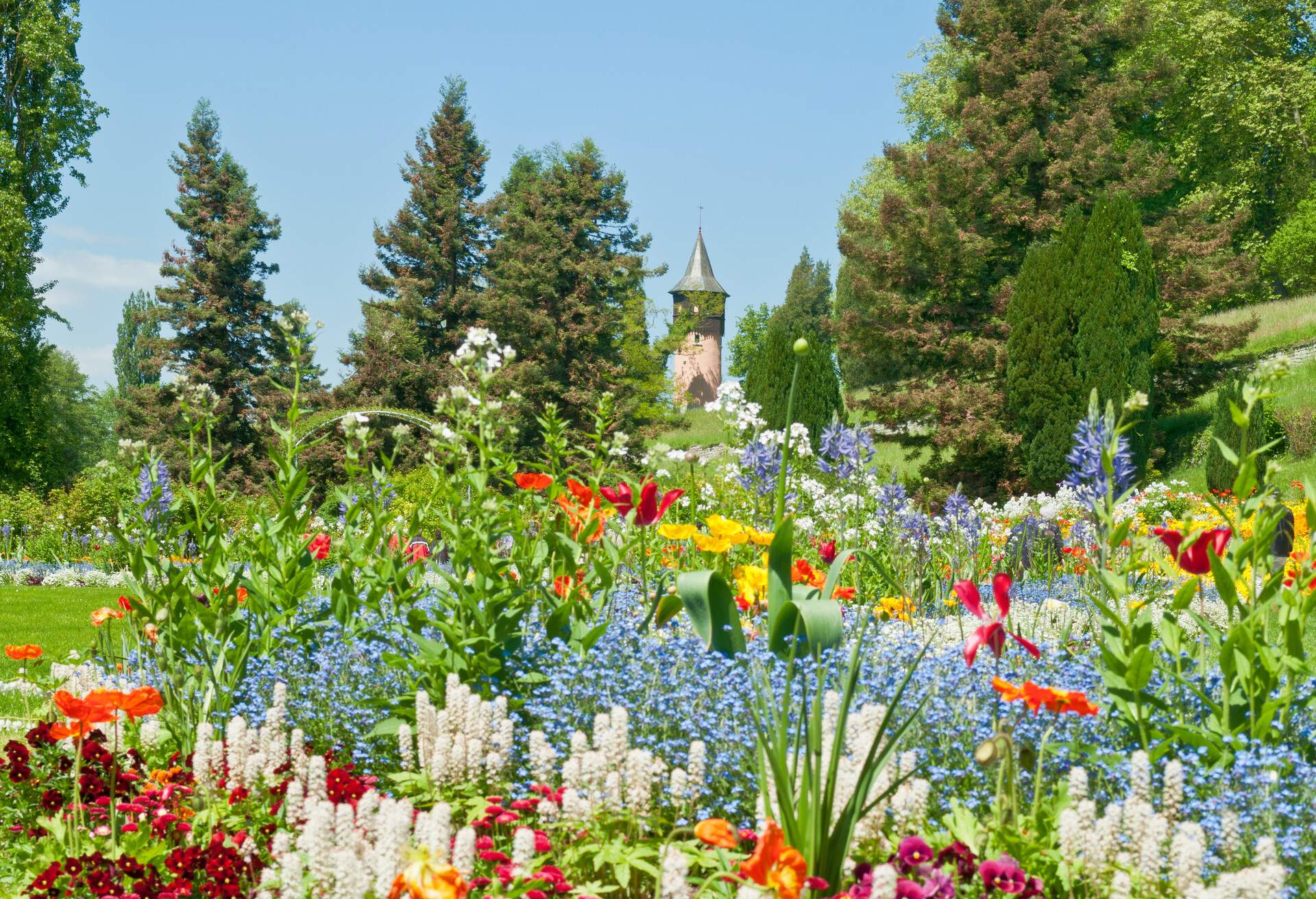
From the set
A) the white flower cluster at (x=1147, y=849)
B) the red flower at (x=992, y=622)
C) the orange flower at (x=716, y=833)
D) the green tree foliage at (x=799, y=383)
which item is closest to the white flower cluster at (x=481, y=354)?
the red flower at (x=992, y=622)

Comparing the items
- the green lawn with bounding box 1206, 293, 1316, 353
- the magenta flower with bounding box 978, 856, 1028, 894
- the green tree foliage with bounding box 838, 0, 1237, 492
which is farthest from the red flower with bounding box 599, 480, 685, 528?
the green lawn with bounding box 1206, 293, 1316, 353

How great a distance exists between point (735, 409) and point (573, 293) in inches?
802

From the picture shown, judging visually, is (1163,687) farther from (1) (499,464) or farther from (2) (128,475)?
(2) (128,475)

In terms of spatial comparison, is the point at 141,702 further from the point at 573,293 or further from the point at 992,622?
the point at 573,293

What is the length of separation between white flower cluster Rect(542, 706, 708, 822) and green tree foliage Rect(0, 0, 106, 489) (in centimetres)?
2142

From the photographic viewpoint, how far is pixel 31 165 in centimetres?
2161

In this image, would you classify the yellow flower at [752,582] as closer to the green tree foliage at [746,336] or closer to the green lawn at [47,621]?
the green lawn at [47,621]

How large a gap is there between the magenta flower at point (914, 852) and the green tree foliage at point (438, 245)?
82.5ft

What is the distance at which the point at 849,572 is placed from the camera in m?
6.30

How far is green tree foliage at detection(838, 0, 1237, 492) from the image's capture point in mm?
16984

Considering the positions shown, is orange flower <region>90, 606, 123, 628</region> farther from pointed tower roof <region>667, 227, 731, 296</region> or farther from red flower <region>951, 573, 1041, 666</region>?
pointed tower roof <region>667, 227, 731, 296</region>

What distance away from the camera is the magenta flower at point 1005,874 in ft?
6.34

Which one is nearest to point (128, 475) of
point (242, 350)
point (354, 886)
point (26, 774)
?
point (26, 774)

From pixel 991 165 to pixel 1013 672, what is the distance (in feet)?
52.0
